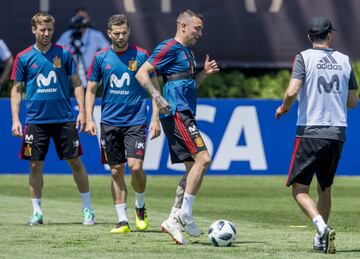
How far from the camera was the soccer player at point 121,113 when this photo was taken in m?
13.4

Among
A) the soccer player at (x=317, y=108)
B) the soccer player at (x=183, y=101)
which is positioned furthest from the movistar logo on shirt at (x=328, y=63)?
the soccer player at (x=183, y=101)

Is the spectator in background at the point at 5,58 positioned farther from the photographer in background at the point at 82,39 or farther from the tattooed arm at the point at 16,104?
the tattooed arm at the point at 16,104

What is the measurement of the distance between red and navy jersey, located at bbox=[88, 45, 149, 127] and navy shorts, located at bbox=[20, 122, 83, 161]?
87 cm

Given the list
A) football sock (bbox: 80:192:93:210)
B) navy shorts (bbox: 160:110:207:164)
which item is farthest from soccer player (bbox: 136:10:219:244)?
football sock (bbox: 80:192:93:210)

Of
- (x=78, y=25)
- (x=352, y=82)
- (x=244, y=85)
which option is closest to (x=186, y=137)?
(x=352, y=82)

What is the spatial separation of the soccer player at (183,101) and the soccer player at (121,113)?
91 cm

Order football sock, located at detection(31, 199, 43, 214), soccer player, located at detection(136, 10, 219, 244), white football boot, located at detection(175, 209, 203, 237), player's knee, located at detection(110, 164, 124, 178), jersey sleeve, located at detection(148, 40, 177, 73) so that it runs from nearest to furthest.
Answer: white football boot, located at detection(175, 209, 203, 237), soccer player, located at detection(136, 10, 219, 244), jersey sleeve, located at detection(148, 40, 177, 73), player's knee, located at detection(110, 164, 124, 178), football sock, located at detection(31, 199, 43, 214)

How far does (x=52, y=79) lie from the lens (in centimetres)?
1423

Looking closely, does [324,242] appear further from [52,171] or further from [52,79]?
[52,171]

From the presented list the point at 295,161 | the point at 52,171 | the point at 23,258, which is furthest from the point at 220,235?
the point at 52,171

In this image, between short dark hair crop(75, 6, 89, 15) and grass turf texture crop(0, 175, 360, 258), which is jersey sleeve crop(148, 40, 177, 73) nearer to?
grass turf texture crop(0, 175, 360, 258)

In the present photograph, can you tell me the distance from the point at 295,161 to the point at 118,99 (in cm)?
263

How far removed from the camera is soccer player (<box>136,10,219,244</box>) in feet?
40.0

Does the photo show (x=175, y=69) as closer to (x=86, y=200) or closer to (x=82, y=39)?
(x=86, y=200)
